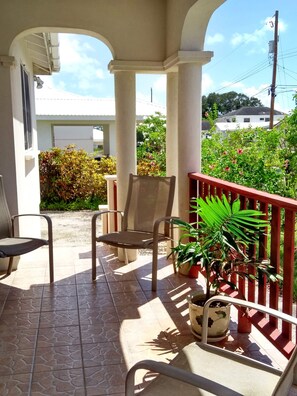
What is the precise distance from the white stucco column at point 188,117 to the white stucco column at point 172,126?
1.64ft

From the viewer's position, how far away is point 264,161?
6.47 metres

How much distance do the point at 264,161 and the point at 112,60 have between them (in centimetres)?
311

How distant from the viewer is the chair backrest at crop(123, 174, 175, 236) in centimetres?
434

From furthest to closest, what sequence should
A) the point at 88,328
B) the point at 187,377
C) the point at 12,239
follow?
the point at 12,239 < the point at 88,328 < the point at 187,377

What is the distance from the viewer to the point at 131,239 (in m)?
4.07

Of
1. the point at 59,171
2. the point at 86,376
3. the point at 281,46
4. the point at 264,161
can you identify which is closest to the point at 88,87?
the point at 281,46

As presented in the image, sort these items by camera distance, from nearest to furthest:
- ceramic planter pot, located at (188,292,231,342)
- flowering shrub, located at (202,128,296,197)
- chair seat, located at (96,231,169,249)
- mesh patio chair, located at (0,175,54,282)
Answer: ceramic planter pot, located at (188,292,231,342) → mesh patio chair, located at (0,175,54,282) → chair seat, located at (96,231,169,249) → flowering shrub, located at (202,128,296,197)

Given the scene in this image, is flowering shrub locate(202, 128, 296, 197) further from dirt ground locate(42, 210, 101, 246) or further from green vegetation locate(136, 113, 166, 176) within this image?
dirt ground locate(42, 210, 101, 246)

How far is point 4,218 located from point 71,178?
622 cm

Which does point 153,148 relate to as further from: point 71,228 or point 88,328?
point 88,328

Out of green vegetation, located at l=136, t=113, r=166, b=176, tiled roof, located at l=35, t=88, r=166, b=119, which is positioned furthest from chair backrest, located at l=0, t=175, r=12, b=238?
tiled roof, located at l=35, t=88, r=166, b=119

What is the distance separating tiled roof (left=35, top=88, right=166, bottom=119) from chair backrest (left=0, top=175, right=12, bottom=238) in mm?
7873

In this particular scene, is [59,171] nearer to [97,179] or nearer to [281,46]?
[97,179]

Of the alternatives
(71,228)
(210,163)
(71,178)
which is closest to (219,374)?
(210,163)
